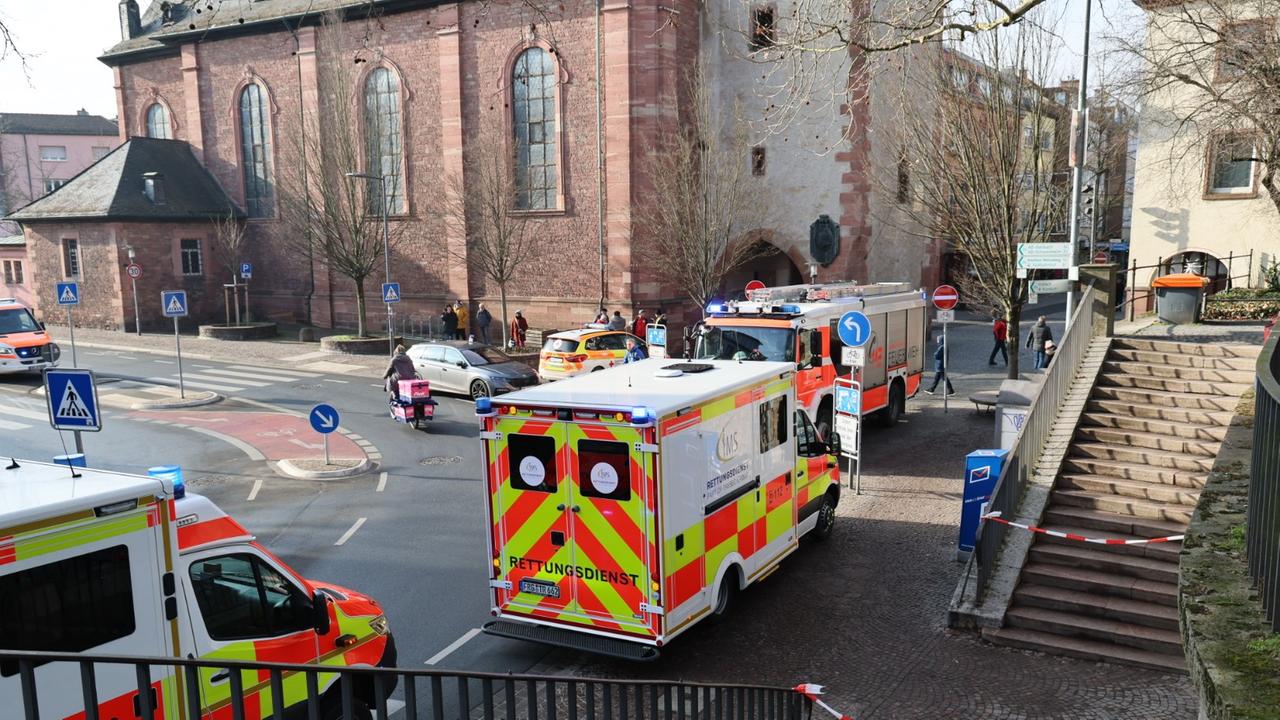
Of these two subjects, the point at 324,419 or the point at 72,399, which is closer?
the point at 72,399

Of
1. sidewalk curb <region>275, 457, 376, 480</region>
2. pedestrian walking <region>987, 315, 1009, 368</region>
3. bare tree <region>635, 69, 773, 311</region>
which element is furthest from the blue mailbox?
bare tree <region>635, 69, 773, 311</region>

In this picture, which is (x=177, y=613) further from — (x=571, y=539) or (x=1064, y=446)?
(x=1064, y=446)

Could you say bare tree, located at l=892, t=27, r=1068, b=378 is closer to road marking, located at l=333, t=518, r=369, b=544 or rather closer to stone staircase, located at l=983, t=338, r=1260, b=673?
stone staircase, located at l=983, t=338, r=1260, b=673

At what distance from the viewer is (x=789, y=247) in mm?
34188

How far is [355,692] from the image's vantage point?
677 cm

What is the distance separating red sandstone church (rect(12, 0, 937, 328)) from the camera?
106ft

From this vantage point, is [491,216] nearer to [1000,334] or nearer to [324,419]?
[1000,334]

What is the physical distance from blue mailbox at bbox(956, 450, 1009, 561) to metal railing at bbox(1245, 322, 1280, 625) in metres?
6.61

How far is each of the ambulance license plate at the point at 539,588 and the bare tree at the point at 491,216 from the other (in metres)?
23.1

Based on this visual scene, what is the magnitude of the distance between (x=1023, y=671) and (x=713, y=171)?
22.9 m

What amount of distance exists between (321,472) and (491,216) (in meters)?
17.9

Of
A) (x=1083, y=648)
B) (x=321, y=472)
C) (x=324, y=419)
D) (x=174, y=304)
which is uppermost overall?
(x=174, y=304)

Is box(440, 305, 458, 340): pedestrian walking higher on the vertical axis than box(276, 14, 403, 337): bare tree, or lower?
lower

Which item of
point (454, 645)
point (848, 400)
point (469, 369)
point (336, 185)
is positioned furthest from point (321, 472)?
point (336, 185)
